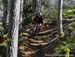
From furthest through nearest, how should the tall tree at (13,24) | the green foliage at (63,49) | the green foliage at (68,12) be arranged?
the green foliage at (68,12)
the green foliage at (63,49)
the tall tree at (13,24)

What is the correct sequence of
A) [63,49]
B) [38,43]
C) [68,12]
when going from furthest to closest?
[68,12], [38,43], [63,49]

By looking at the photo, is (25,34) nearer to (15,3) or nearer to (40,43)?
(40,43)

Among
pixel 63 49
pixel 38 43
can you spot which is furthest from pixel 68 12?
pixel 63 49

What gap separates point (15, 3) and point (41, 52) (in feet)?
17.2

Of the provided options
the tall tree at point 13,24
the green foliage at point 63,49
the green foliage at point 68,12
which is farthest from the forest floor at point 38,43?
the tall tree at point 13,24

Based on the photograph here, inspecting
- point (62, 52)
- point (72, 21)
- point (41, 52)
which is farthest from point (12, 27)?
point (72, 21)

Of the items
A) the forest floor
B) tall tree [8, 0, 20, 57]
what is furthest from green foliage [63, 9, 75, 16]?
tall tree [8, 0, 20, 57]

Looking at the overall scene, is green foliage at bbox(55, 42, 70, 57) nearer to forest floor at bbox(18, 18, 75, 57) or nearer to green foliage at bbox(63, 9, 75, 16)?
forest floor at bbox(18, 18, 75, 57)

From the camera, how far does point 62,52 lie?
1169 centimetres

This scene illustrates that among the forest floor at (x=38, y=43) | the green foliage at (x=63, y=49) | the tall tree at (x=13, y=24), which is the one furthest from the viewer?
the forest floor at (x=38, y=43)

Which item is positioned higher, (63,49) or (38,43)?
(38,43)

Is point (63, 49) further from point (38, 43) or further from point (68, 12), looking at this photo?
point (68, 12)

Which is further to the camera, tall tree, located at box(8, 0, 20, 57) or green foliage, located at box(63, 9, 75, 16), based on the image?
green foliage, located at box(63, 9, 75, 16)

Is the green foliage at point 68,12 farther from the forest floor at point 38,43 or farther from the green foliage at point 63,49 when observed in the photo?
the green foliage at point 63,49
